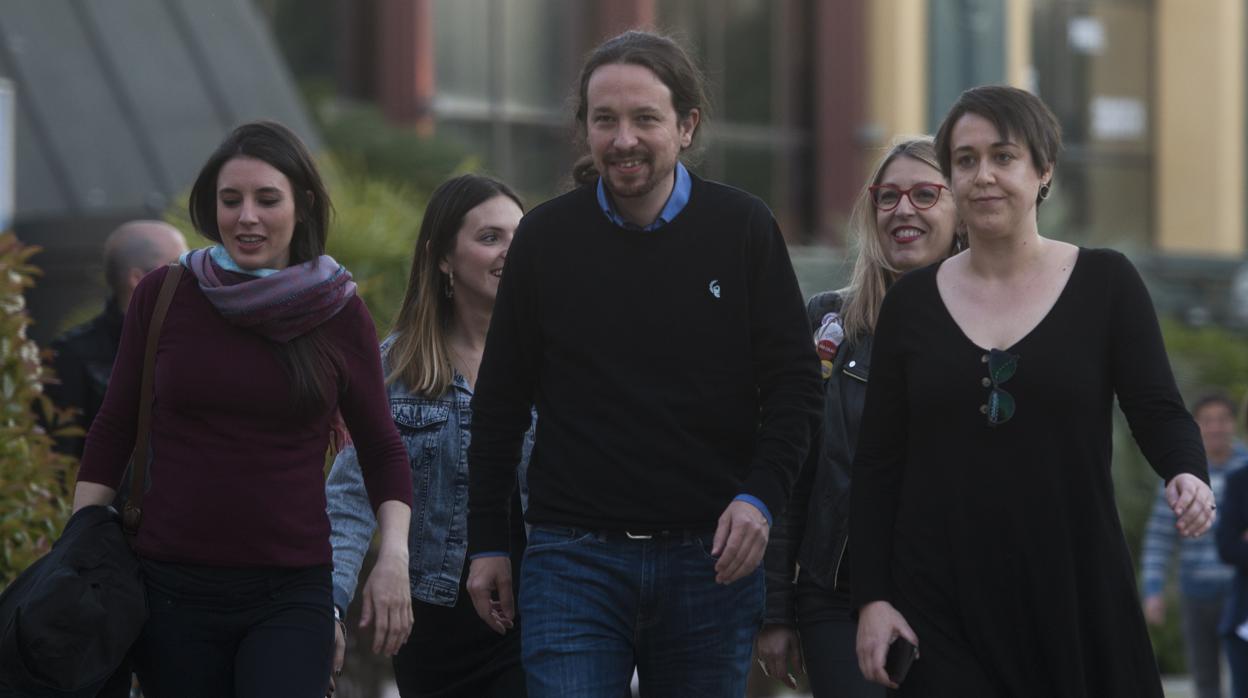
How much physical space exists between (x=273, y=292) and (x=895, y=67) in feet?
84.3

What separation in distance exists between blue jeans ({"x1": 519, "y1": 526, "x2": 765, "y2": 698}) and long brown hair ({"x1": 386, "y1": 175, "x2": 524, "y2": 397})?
97 cm

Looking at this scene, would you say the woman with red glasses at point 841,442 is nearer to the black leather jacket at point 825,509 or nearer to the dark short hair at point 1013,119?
the black leather jacket at point 825,509

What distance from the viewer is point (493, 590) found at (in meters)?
4.59

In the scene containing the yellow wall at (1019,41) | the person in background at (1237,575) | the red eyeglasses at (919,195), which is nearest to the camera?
the red eyeglasses at (919,195)

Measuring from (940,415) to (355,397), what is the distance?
1.36 metres

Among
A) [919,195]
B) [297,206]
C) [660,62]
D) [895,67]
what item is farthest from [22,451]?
[895,67]

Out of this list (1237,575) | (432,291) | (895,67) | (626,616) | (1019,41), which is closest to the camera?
(626,616)

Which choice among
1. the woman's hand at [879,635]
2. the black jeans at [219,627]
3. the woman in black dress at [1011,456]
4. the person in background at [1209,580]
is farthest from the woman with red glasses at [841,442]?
the person in background at [1209,580]

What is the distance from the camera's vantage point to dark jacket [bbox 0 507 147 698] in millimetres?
4199

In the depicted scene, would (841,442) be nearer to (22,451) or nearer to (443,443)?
(443,443)

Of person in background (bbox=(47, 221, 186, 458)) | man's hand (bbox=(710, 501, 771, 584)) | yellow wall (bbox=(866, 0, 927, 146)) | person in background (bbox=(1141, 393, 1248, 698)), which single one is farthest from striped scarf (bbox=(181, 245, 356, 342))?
yellow wall (bbox=(866, 0, 927, 146))

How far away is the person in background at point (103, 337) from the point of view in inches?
262

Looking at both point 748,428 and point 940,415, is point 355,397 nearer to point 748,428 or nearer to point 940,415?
point 748,428

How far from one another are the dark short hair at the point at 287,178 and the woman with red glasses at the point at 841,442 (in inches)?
54.0
